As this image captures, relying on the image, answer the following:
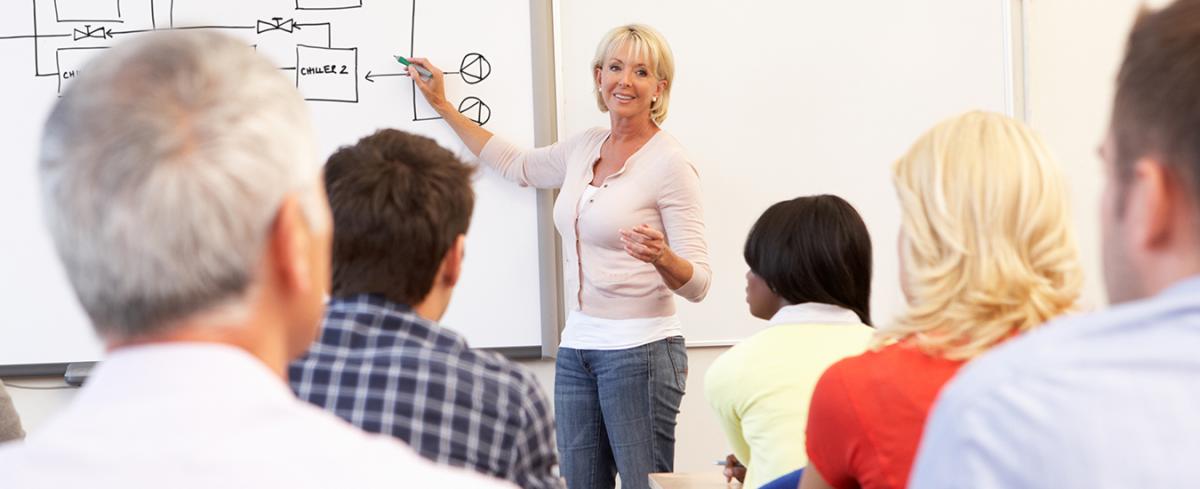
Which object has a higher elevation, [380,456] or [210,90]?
[210,90]

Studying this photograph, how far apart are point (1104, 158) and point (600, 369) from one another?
2.35 m

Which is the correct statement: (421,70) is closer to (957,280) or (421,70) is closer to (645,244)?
(645,244)

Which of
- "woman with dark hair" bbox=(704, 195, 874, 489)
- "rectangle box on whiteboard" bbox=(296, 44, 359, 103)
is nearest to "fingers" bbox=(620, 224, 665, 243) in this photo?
"woman with dark hair" bbox=(704, 195, 874, 489)

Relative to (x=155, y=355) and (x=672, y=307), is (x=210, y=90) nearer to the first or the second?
(x=155, y=355)

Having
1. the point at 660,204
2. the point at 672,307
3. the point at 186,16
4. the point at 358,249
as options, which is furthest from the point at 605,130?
the point at 358,249

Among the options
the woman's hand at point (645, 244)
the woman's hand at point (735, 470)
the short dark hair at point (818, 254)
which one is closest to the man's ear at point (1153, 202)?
the short dark hair at point (818, 254)

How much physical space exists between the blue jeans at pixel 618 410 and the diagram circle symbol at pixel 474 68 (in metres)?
0.84

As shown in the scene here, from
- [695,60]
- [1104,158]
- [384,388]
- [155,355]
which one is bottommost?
[384,388]

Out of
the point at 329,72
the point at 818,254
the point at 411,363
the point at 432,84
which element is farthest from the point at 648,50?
the point at 411,363

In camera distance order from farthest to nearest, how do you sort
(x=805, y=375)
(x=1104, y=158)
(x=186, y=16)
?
1. (x=186, y=16)
2. (x=805, y=375)
3. (x=1104, y=158)

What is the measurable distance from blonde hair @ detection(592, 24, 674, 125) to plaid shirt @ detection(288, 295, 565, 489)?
1.89 m

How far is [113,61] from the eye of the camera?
0.82 metres

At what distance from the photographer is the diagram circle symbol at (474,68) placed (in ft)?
11.6

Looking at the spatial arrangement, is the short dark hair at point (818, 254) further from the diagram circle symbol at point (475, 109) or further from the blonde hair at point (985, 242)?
the diagram circle symbol at point (475, 109)
